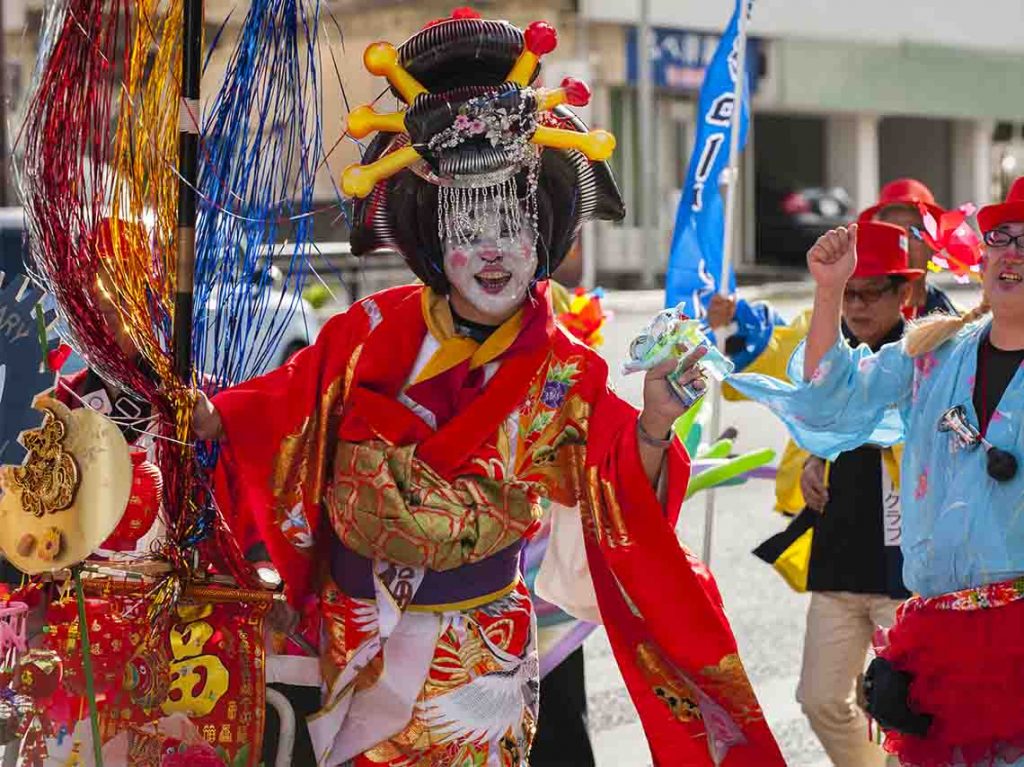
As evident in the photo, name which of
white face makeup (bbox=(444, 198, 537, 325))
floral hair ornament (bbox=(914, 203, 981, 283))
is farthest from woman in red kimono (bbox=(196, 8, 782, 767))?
floral hair ornament (bbox=(914, 203, 981, 283))

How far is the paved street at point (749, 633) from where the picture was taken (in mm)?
5516

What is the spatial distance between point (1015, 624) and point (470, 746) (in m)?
1.07

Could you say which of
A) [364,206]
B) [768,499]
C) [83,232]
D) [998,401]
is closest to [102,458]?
[83,232]

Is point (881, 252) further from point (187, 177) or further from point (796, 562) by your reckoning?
point (187, 177)

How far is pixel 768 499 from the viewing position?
32.0 feet

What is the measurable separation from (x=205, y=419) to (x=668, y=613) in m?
0.97

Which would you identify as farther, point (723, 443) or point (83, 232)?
point (723, 443)

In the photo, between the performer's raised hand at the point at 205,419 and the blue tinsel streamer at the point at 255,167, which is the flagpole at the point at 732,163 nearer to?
the blue tinsel streamer at the point at 255,167

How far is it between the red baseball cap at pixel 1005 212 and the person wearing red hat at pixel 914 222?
126 cm

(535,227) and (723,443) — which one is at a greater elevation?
(535,227)

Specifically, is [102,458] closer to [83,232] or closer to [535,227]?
[83,232]

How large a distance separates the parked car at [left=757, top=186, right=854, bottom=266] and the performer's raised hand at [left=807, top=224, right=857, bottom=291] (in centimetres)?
2254

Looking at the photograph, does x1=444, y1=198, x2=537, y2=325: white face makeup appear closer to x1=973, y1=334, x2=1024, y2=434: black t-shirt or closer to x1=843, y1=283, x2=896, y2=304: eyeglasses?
x1=973, y1=334, x2=1024, y2=434: black t-shirt

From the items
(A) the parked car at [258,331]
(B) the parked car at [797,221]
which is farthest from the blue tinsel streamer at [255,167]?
(B) the parked car at [797,221]
